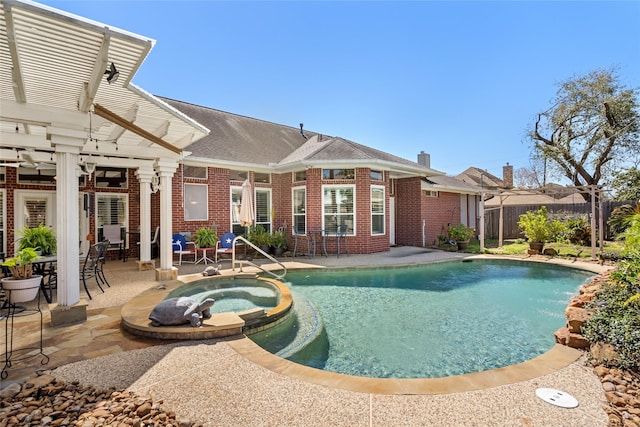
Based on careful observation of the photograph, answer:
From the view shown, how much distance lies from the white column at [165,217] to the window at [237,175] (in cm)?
412

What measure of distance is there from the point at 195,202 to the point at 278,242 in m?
3.28

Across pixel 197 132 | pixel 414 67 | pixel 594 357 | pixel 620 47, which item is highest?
pixel 620 47

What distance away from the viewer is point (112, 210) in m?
10.8

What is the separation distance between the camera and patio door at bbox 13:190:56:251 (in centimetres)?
904

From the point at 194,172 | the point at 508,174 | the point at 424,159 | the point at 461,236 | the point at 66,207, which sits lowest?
the point at 461,236

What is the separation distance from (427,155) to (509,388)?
19904mm

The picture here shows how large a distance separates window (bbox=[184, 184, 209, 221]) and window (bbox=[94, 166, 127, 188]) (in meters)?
2.30

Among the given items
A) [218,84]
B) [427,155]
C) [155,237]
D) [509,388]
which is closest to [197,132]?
[155,237]

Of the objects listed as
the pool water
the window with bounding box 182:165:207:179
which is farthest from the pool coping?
the window with bounding box 182:165:207:179

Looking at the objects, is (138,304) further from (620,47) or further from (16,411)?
(620,47)

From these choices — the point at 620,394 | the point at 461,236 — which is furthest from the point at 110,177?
the point at 461,236

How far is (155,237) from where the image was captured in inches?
412

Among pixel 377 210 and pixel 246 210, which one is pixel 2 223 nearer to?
pixel 246 210

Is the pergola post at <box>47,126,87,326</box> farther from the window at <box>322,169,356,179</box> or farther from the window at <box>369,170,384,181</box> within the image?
the window at <box>369,170,384,181</box>
